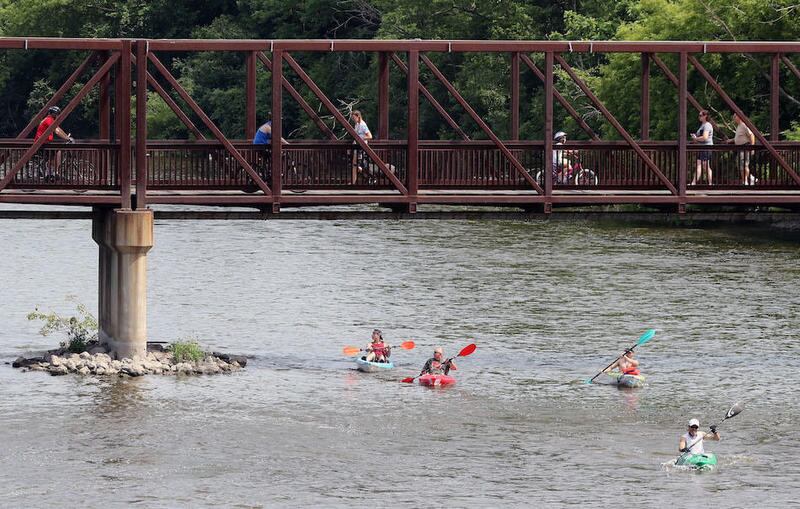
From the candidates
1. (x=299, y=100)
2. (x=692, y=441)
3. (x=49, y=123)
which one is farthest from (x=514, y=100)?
(x=692, y=441)

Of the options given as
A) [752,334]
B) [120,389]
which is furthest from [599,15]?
[120,389]

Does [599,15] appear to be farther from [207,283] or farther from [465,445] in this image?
[465,445]

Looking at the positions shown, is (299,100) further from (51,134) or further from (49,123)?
(51,134)

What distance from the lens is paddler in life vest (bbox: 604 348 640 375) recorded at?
41062mm

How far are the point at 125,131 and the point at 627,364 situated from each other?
11986 millimetres

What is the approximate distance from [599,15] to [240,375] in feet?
171

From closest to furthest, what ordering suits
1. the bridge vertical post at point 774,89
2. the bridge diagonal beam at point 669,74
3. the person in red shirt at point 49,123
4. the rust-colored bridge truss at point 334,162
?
Result: 1. the rust-colored bridge truss at point 334,162
2. the person in red shirt at point 49,123
3. the bridge diagonal beam at point 669,74
4. the bridge vertical post at point 774,89

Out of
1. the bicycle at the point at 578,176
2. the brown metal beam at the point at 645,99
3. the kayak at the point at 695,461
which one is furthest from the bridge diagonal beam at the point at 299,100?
the kayak at the point at 695,461

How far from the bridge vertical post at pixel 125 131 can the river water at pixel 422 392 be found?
4.07 metres

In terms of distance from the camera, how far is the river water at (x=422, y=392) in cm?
3228

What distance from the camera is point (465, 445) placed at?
35062 millimetres

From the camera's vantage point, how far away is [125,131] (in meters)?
40.2

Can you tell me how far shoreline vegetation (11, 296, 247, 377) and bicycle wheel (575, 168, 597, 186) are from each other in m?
8.64

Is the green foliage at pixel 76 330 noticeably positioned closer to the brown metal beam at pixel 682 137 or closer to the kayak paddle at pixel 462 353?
the kayak paddle at pixel 462 353
